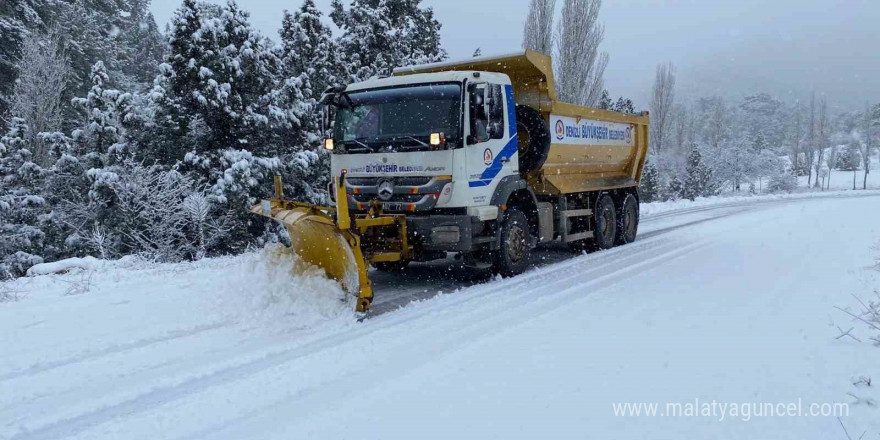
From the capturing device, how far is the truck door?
690 cm

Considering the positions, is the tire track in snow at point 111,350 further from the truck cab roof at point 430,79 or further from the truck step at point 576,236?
the truck step at point 576,236

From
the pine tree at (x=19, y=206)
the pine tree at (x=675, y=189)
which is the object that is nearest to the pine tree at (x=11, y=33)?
the pine tree at (x=19, y=206)

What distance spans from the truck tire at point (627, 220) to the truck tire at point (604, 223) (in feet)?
0.54

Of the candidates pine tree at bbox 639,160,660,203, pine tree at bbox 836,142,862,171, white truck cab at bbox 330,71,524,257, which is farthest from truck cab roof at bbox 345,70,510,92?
pine tree at bbox 836,142,862,171

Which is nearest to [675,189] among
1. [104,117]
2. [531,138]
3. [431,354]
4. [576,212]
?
[576,212]

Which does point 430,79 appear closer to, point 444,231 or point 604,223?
point 444,231

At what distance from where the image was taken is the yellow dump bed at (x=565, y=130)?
8688 millimetres

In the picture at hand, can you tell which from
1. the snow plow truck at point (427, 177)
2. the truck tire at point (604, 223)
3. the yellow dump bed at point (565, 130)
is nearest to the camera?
the snow plow truck at point (427, 177)

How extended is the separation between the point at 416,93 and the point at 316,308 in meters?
3.05

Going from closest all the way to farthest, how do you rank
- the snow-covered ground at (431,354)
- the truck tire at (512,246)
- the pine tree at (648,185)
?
the snow-covered ground at (431,354) → the truck tire at (512,246) → the pine tree at (648,185)

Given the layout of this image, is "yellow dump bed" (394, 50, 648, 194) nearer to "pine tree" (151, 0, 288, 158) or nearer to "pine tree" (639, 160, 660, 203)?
"pine tree" (151, 0, 288, 158)

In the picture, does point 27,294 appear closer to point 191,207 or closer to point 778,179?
point 191,207

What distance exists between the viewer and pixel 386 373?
3.93 meters

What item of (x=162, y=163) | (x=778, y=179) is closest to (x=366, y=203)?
(x=162, y=163)
